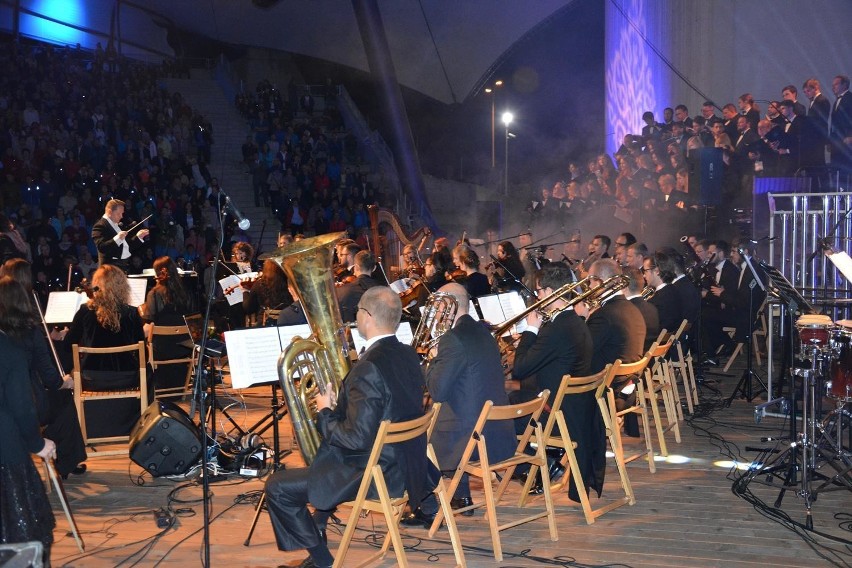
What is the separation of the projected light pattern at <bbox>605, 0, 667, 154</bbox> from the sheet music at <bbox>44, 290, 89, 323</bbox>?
37.4 feet

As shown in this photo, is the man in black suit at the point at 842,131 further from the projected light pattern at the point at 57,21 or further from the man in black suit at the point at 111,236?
the projected light pattern at the point at 57,21

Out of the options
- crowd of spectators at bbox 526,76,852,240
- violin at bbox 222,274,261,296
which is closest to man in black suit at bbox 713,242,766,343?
crowd of spectators at bbox 526,76,852,240

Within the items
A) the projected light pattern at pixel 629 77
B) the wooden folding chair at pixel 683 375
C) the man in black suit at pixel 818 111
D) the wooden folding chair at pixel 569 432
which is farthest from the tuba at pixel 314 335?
the projected light pattern at pixel 629 77

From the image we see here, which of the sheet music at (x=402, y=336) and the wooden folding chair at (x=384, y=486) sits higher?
the sheet music at (x=402, y=336)

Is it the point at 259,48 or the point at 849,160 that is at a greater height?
the point at 259,48

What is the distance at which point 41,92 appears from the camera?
17.3m

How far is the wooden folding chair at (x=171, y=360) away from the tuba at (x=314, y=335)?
3189 mm

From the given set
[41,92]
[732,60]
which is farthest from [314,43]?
[732,60]

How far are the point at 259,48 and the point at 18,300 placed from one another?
19.3 metres

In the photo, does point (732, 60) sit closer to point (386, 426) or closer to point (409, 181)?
point (409, 181)

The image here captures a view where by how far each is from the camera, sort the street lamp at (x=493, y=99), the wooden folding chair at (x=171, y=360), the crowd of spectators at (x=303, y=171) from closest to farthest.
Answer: the wooden folding chair at (x=171, y=360)
the crowd of spectators at (x=303, y=171)
the street lamp at (x=493, y=99)

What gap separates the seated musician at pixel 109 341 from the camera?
6.46 m

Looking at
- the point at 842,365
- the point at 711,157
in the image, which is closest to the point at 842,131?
the point at 711,157

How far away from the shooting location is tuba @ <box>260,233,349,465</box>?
405 cm
